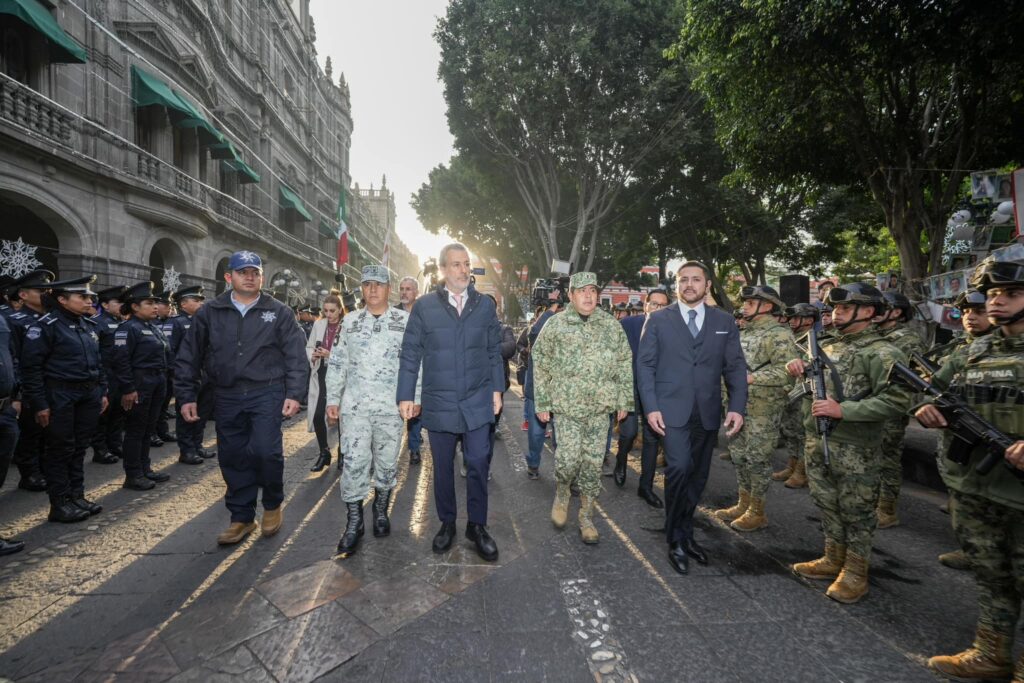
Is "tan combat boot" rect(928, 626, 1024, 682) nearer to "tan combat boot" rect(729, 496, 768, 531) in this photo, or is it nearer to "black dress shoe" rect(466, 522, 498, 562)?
"tan combat boot" rect(729, 496, 768, 531)

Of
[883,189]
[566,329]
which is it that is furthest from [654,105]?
[566,329]

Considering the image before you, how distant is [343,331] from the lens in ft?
13.3

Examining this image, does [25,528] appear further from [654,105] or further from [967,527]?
[654,105]

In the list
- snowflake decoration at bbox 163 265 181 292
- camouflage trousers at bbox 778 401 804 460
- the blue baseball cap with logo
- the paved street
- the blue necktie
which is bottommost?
the paved street

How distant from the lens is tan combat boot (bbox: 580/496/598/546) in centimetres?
380

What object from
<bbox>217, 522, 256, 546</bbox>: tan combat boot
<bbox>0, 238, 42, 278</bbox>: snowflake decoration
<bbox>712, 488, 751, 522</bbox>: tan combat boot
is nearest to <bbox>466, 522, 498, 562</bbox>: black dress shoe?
<bbox>217, 522, 256, 546</bbox>: tan combat boot

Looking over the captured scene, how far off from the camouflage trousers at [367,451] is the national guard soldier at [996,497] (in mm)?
3581

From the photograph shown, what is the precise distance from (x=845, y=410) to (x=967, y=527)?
81 cm

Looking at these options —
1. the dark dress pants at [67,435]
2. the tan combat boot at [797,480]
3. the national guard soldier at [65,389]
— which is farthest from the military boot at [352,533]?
the tan combat boot at [797,480]

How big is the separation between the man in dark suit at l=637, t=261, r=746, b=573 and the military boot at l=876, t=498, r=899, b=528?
2238 mm

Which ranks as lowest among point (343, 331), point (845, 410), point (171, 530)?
point (171, 530)

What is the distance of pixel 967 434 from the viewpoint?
2.43m

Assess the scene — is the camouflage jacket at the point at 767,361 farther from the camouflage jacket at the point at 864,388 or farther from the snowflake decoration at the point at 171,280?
the snowflake decoration at the point at 171,280

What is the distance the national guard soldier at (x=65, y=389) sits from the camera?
4086 mm
